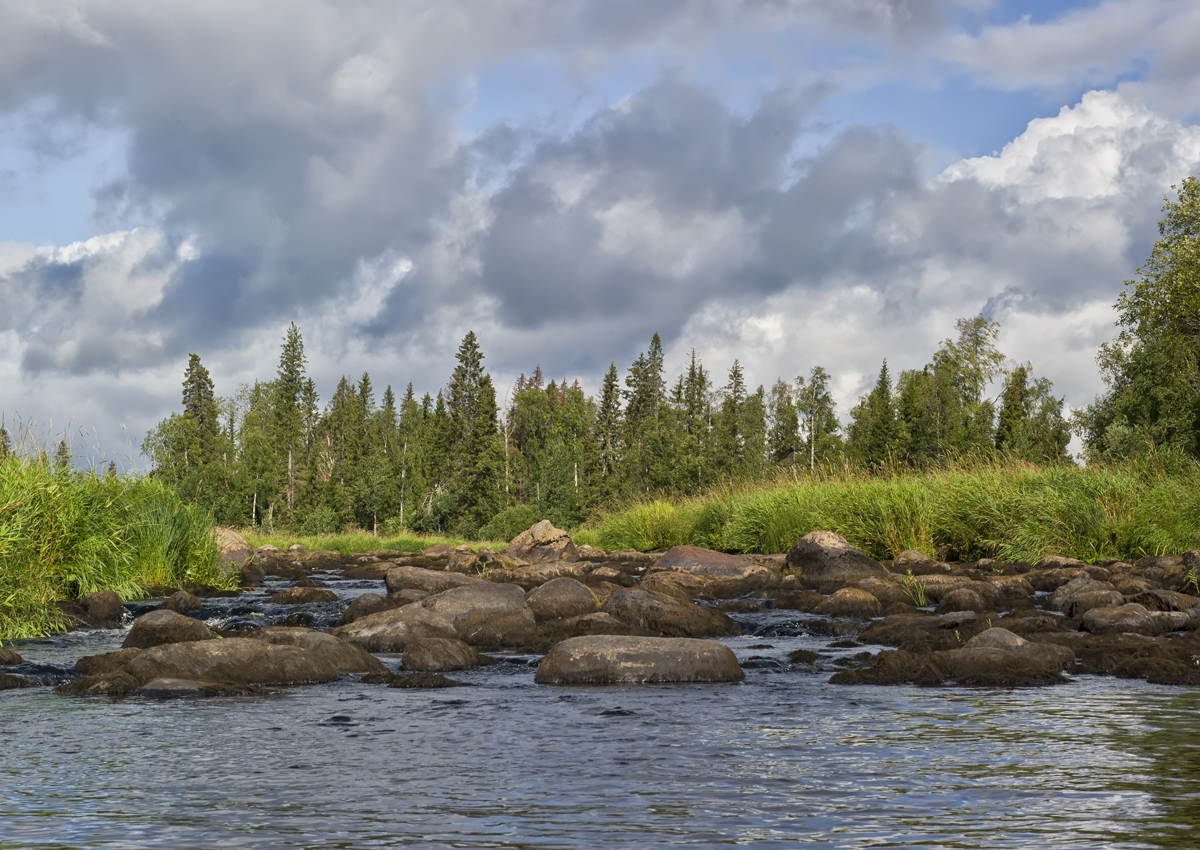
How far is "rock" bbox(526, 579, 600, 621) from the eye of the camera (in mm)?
10781

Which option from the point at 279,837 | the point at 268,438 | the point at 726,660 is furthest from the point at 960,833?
the point at 268,438

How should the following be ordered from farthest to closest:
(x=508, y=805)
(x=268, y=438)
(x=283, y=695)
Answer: (x=268, y=438)
(x=283, y=695)
(x=508, y=805)

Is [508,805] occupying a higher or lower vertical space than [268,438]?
lower

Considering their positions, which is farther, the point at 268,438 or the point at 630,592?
the point at 268,438

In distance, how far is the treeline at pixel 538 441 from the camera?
57969mm

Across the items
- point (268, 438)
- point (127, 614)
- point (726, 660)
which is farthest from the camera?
point (268, 438)

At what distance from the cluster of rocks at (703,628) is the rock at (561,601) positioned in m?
0.02

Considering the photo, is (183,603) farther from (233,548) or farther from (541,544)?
(541,544)

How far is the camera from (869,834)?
3.53m

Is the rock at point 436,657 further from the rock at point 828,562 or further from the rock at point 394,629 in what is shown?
the rock at point 828,562

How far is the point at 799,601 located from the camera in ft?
40.0

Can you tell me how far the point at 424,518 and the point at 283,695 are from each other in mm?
57516

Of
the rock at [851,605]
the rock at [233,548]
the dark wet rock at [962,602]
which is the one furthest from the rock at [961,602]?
the rock at [233,548]

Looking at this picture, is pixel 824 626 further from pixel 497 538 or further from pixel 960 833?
pixel 497 538
